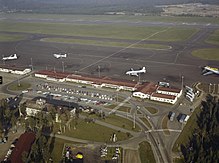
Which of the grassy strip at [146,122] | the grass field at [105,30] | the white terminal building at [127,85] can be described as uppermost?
the grass field at [105,30]

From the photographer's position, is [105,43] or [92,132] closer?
[92,132]

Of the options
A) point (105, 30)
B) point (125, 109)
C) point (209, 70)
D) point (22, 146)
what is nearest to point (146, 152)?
point (125, 109)

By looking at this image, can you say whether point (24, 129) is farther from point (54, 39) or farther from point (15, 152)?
point (54, 39)

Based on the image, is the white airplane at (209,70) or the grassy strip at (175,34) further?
the grassy strip at (175,34)

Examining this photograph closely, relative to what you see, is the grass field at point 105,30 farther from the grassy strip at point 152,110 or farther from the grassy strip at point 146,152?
the grassy strip at point 146,152

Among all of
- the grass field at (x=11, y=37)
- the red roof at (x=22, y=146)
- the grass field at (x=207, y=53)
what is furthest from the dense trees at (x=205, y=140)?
the grass field at (x=11, y=37)

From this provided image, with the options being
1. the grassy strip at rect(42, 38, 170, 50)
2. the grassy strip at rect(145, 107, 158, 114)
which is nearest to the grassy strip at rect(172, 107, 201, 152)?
the grassy strip at rect(145, 107, 158, 114)

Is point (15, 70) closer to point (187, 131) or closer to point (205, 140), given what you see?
A: point (187, 131)
